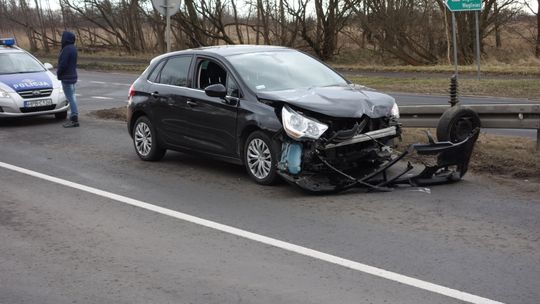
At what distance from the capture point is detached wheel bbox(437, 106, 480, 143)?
8.17 metres

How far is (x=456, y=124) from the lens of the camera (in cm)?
831

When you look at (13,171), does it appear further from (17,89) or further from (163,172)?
(17,89)

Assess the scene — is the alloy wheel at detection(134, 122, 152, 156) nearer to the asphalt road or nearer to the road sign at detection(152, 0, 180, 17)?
the asphalt road

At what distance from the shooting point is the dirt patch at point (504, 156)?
8352 millimetres

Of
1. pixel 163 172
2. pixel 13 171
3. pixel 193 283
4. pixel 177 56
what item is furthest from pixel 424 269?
pixel 13 171

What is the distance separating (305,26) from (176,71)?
27.5 metres

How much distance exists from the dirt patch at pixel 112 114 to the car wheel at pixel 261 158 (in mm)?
7457

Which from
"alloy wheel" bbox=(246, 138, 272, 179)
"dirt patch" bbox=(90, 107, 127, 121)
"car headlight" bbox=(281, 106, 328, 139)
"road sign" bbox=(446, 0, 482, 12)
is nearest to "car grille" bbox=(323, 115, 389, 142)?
"car headlight" bbox=(281, 106, 328, 139)

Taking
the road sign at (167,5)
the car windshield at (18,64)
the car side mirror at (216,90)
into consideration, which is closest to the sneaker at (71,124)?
the car windshield at (18,64)

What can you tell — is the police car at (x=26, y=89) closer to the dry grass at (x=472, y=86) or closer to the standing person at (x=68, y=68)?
the standing person at (x=68, y=68)

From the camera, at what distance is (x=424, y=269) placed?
5.01 meters

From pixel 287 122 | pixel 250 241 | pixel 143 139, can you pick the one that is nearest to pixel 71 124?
pixel 143 139

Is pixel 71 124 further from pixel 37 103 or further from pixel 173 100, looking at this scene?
pixel 173 100

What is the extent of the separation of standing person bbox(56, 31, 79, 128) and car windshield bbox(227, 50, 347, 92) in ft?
19.8
